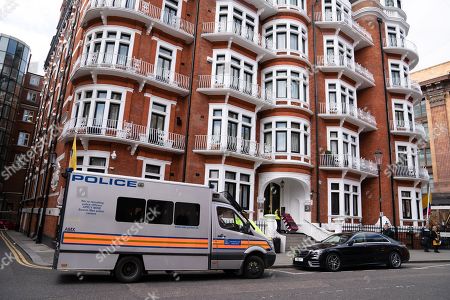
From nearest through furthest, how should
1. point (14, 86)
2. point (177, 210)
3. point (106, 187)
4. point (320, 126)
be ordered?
point (106, 187) < point (177, 210) < point (320, 126) < point (14, 86)

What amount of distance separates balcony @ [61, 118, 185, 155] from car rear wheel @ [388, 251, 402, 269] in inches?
474

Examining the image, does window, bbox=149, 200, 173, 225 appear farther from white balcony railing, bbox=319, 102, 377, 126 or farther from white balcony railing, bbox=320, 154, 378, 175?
white balcony railing, bbox=319, 102, 377, 126

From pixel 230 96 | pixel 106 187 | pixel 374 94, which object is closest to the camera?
pixel 106 187

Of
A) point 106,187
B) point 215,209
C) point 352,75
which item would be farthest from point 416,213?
point 106,187

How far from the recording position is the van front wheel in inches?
428

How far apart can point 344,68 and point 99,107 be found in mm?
17731

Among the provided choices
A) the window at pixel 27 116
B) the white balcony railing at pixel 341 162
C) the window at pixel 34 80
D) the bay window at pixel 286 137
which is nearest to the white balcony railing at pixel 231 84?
the bay window at pixel 286 137

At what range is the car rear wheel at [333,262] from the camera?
42.3ft

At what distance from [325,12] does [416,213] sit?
17.9 meters

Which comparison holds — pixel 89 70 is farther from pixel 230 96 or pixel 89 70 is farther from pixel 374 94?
pixel 374 94

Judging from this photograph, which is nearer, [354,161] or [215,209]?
[215,209]

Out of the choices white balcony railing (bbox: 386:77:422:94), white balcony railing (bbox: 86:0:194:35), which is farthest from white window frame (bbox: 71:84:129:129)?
white balcony railing (bbox: 386:77:422:94)

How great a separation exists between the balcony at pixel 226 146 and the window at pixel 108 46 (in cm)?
624

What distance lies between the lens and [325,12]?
26.5 metres
